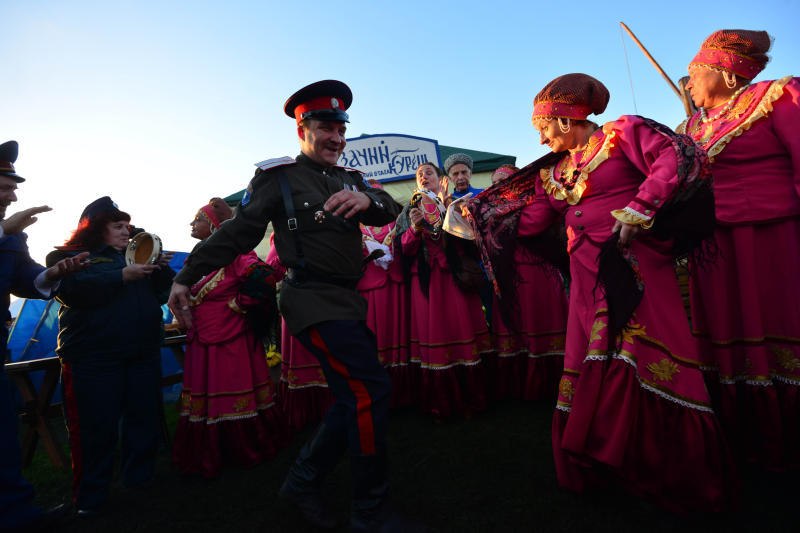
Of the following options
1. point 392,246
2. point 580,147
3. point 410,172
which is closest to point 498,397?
point 392,246

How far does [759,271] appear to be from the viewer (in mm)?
2238

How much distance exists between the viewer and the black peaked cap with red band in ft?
7.00

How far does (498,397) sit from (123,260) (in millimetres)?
3158

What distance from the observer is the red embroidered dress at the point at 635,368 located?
1.74m

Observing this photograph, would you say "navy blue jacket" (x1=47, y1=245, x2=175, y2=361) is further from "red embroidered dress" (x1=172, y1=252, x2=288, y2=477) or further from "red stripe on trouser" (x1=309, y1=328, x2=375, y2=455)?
"red stripe on trouser" (x1=309, y1=328, x2=375, y2=455)

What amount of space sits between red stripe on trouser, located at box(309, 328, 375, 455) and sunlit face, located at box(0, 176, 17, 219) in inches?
76.1

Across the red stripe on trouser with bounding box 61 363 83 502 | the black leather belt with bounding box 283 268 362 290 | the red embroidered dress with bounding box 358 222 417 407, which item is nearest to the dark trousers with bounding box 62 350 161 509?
the red stripe on trouser with bounding box 61 363 83 502

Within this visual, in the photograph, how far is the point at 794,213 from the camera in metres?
2.14

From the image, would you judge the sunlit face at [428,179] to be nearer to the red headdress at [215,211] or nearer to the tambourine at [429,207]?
the tambourine at [429,207]

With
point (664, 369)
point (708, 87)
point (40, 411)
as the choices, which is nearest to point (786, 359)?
point (664, 369)

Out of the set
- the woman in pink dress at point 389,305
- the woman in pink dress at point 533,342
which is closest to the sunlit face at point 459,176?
the woman in pink dress at point 533,342

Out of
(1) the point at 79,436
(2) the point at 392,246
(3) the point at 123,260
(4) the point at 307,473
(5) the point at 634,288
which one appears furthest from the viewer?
(2) the point at 392,246

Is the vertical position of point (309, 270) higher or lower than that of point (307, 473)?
higher

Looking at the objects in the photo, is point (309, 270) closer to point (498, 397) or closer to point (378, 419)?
point (378, 419)
